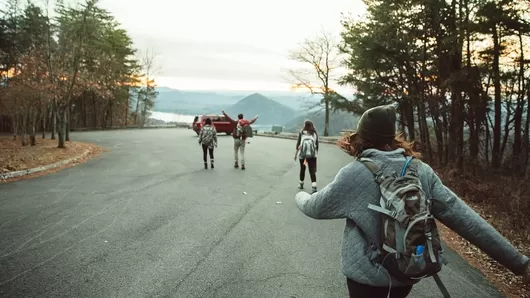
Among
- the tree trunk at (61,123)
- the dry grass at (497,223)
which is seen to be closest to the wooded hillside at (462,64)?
the dry grass at (497,223)

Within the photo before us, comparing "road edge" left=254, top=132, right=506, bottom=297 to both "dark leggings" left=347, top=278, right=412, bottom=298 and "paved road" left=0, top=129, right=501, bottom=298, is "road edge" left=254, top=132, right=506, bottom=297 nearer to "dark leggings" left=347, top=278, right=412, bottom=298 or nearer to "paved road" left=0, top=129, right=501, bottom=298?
"paved road" left=0, top=129, right=501, bottom=298

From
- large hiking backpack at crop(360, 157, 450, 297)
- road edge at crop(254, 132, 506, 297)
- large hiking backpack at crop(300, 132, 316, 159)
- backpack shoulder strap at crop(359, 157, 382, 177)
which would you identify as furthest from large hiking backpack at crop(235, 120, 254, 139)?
large hiking backpack at crop(360, 157, 450, 297)

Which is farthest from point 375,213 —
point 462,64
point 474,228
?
point 462,64

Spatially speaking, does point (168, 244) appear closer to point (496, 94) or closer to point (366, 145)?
point (366, 145)

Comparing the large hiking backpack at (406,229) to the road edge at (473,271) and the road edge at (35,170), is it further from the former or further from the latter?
the road edge at (35,170)

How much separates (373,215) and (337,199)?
8.6 inches

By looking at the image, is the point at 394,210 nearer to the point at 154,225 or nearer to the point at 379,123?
the point at 379,123

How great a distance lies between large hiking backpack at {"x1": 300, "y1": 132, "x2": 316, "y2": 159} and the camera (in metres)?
9.38

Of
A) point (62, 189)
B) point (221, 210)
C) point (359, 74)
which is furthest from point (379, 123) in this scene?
point (359, 74)

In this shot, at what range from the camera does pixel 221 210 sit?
7.49 m

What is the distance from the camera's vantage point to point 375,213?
2.04 metres

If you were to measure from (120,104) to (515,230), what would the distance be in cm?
5299

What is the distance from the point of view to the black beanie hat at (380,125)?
2.12 metres

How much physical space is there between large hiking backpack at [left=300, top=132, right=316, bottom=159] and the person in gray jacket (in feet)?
23.6
